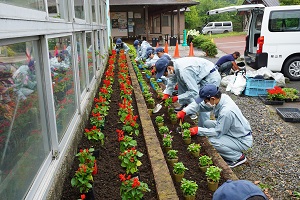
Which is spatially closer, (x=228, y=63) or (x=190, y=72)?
(x=190, y=72)

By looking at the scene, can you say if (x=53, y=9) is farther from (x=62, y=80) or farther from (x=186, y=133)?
(x=186, y=133)

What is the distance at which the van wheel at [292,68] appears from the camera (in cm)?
870

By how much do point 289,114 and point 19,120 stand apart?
5.46 meters

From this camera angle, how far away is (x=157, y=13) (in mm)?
26688

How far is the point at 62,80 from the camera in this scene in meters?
3.08

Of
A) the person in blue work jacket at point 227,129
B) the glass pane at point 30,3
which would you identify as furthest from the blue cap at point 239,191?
the person in blue work jacket at point 227,129

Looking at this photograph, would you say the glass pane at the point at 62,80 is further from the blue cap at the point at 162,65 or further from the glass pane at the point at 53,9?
the blue cap at the point at 162,65

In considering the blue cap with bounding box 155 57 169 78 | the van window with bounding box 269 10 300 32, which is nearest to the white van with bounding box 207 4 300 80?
the van window with bounding box 269 10 300 32

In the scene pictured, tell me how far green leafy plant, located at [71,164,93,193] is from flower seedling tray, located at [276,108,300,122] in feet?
14.7

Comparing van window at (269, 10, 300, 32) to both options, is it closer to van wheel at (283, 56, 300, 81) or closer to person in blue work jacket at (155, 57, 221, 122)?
van wheel at (283, 56, 300, 81)

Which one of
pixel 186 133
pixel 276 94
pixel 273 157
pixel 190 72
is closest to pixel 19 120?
pixel 186 133

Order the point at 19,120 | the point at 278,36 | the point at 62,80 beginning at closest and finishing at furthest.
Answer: the point at 19,120 < the point at 62,80 < the point at 278,36

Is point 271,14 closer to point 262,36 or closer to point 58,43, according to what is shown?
point 262,36

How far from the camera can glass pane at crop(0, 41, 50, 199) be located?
1.66 metres
